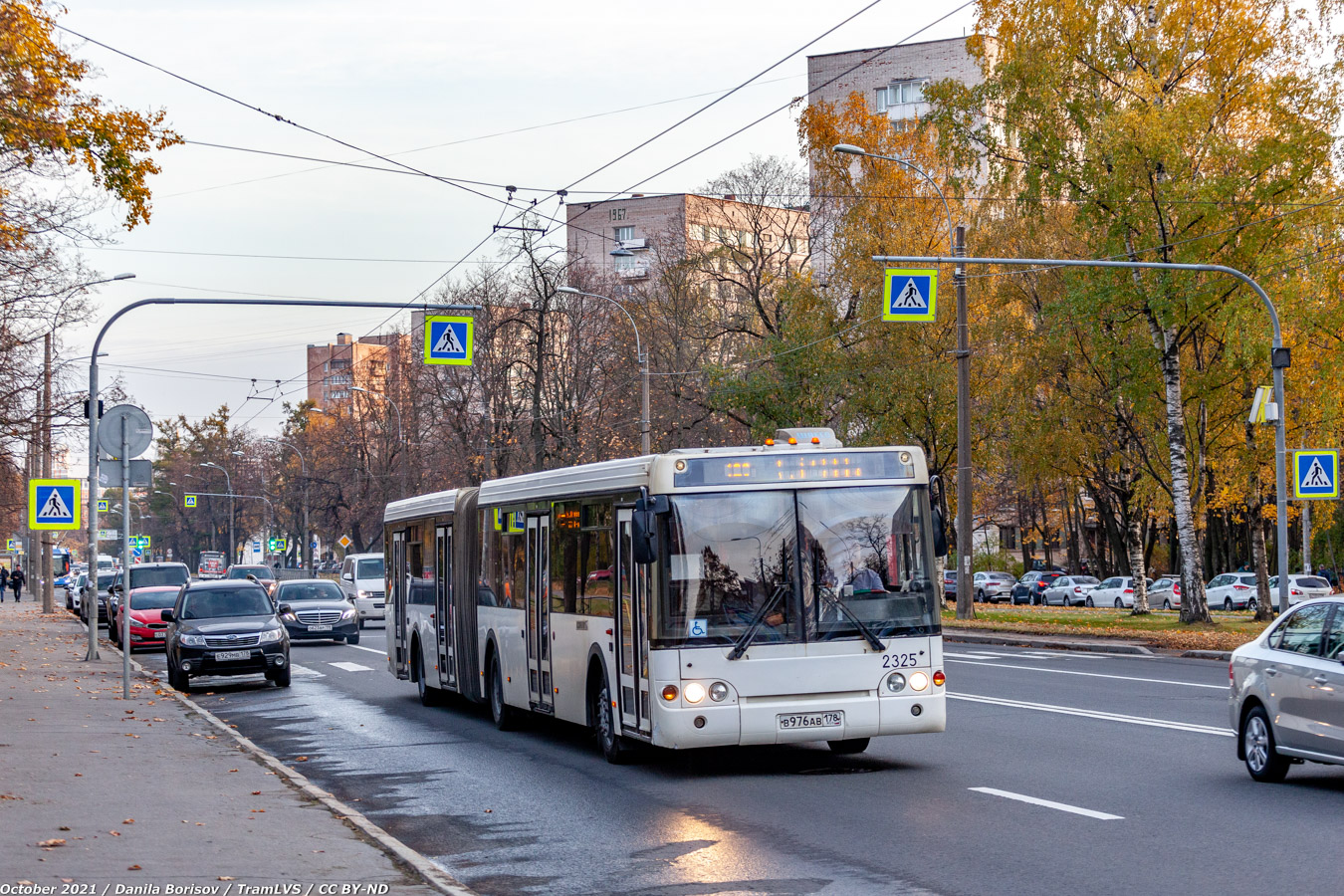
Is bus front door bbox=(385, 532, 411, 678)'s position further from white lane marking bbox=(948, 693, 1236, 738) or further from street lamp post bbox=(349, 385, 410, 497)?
street lamp post bbox=(349, 385, 410, 497)

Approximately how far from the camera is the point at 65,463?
156 feet

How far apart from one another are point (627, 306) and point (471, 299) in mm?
6069

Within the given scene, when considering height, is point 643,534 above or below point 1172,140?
below

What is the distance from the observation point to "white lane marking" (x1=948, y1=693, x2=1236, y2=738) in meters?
14.9

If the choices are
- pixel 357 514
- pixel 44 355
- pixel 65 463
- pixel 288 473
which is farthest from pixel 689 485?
pixel 288 473

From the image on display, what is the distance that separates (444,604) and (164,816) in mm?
9325

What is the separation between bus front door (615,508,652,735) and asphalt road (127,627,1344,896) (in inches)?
22.2

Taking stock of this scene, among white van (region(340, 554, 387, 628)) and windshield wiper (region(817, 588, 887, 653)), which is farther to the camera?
white van (region(340, 554, 387, 628))

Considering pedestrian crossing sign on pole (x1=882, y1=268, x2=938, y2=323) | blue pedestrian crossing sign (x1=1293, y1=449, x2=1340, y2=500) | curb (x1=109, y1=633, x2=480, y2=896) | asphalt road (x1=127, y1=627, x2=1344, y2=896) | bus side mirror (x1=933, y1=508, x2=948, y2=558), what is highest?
pedestrian crossing sign on pole (x1=882, y1=268, x2=938, y2=323)

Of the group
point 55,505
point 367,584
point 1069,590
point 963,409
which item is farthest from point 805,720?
point 1069,590

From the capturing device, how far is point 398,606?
21938 millimetres

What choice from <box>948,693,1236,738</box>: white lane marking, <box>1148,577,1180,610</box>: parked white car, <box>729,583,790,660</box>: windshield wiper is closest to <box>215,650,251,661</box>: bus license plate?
<box>948,693,1236,738</box>: white lane marking

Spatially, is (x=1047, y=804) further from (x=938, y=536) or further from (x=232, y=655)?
(x=232, y=655)

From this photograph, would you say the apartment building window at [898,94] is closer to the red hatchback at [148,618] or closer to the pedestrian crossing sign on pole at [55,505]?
the red hatchback at [148,618]
